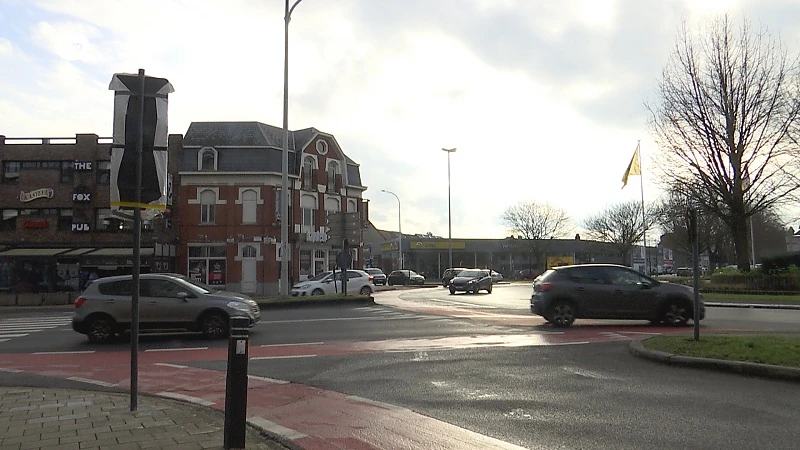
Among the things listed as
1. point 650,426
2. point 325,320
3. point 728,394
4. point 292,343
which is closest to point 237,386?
point 650,426

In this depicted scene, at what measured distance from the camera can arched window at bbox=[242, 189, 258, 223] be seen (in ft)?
145

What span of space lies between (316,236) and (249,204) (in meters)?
5.53

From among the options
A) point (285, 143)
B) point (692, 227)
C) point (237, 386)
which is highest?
point (285, 143)

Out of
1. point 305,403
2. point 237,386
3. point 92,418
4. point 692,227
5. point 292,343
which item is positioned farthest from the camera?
point 292,343

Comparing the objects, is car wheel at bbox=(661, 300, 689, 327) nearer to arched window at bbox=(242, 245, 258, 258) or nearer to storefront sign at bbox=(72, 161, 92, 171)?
arched window at bbox=(242, 245, 258, 258)

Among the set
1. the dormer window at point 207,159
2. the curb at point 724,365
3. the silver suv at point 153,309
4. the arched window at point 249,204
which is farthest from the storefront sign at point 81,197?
the curb at point 724,365

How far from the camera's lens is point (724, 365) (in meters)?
9.45

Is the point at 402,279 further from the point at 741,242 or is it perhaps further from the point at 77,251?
the point at 741,242

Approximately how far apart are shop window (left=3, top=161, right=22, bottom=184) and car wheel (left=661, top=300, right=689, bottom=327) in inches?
1590

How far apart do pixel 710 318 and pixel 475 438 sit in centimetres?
1623

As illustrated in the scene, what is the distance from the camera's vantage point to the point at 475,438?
6.07m

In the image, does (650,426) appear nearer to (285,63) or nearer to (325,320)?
(325,320)

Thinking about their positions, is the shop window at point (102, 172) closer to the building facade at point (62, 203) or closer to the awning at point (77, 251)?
the building facade at point (62, 203)

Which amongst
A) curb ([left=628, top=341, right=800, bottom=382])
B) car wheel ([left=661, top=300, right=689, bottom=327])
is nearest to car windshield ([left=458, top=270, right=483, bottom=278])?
car wheel ([left=661, top=300, right=689, bottom=327])
